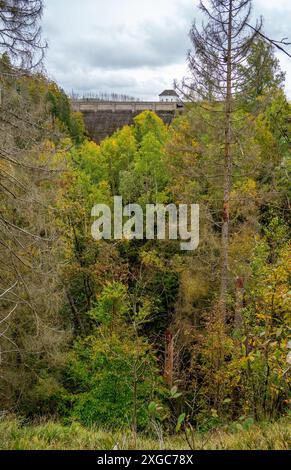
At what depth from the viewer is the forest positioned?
5.68 meters

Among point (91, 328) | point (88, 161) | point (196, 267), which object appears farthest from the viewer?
point (88, 161)

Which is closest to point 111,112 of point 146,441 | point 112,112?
point 112,112

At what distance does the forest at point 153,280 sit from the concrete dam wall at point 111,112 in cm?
3769

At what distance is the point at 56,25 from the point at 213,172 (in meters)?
6.82

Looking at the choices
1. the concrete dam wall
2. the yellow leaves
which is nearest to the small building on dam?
the concrete dam wall

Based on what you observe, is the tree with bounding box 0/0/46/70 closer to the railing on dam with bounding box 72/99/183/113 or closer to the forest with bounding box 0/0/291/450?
the forest with bounding box 0/0/291/450

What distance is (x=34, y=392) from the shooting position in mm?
14570

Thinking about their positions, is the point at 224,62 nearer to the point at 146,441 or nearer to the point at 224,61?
the point at 224,61

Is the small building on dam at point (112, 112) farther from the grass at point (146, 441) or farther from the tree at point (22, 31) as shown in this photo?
the grass at point (146, 441)

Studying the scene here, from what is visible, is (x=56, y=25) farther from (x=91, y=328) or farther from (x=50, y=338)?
(x=91, y=328)

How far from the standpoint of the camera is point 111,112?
211 feet

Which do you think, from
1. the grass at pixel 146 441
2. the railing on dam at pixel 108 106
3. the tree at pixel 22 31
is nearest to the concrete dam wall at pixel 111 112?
the railing on dam at pixel 108 106

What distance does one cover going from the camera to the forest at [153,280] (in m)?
5.68
